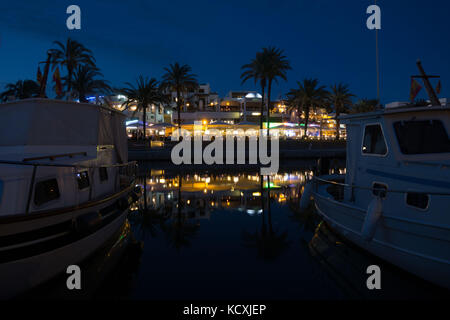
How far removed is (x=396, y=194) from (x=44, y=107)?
964 centimetres

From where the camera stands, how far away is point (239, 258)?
7.44 m

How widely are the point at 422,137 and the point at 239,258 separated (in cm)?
562

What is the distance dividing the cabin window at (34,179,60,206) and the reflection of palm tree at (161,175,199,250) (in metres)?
3.89

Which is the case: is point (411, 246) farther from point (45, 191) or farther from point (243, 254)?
point (45, 191)

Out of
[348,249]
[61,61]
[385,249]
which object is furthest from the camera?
[61,61]

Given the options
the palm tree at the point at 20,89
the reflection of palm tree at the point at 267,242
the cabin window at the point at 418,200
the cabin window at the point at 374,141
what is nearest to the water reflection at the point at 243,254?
the reflection of palm tree at the point at 267,242

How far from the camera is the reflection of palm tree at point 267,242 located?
7.84m

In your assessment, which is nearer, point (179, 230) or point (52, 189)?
point (52, 189)

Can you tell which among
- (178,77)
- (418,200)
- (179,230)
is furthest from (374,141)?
(178,77)

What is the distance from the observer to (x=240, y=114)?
6056 cm

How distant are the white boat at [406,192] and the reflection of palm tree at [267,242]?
6.37ft

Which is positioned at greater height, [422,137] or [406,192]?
[422,137]
